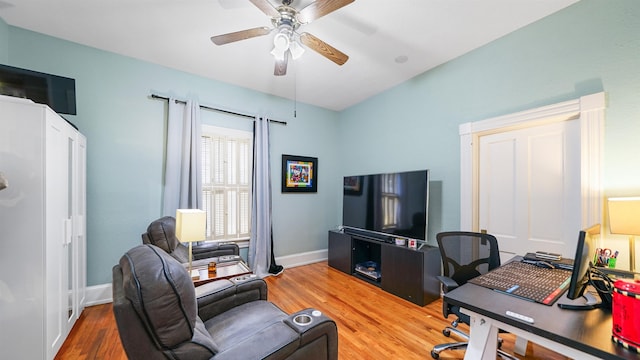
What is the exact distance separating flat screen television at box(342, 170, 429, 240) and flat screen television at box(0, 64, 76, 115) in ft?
11.1

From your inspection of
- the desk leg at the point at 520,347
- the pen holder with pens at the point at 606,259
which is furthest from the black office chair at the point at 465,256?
the pen holder with pens at the point at 606,259

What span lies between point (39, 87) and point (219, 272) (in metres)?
2.24

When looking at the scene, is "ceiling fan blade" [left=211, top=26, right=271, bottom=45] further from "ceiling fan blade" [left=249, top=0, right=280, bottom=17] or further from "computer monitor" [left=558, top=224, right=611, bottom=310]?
"computer monitor" [left=558, top=224, right=611, bottom=310]

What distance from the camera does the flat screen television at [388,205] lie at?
2.88m

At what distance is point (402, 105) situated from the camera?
11.3ft

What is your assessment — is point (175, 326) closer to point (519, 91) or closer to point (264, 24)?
point (264, 24)

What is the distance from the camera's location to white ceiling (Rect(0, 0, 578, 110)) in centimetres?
203

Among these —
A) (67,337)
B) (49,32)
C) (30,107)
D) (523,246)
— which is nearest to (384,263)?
(523,246)

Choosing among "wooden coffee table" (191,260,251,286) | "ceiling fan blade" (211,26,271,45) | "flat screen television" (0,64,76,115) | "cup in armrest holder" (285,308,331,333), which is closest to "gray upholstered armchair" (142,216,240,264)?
"wooden coffee table" (191,260,251,286)

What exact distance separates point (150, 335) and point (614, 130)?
321 centimetres

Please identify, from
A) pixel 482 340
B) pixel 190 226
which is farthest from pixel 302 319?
pixel 190 226

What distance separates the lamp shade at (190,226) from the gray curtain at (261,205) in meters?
1.61

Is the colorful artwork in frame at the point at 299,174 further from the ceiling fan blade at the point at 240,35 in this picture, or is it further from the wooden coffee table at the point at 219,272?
the ceiling fan blade at the point at 240,35

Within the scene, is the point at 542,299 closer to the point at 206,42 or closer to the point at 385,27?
the point at 385,27
